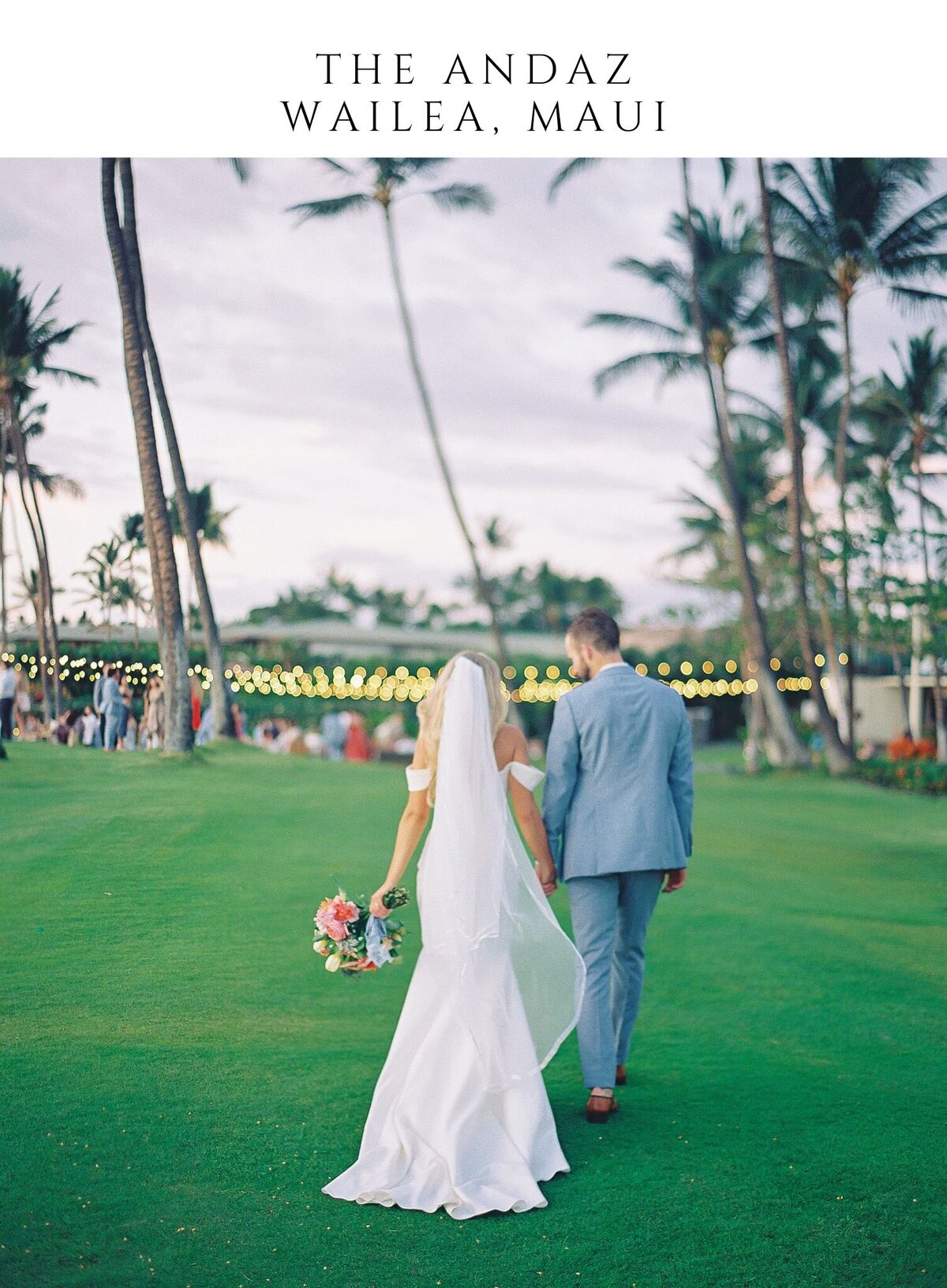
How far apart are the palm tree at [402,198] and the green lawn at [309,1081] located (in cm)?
197

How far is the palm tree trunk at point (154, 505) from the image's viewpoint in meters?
4.84

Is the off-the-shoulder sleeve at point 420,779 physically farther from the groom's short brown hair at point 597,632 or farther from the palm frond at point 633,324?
the palm frond at point 633,324

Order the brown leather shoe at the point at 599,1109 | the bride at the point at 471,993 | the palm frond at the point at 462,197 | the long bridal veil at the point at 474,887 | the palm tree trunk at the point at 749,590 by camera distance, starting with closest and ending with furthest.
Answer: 1. the bride at the point at 471,993
2. the long bridal veil at the point at 474,887
3. the brown leather shoe at the point at 599,1109
4. the palm frond at the point at 462,197
5. the palm tree trunk at the point at 749,590

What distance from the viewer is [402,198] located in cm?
605

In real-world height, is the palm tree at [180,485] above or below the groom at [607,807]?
above

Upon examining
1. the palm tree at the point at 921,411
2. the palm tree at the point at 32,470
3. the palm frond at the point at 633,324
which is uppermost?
the palm frond at the point at 633,324

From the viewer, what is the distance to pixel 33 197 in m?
4.79

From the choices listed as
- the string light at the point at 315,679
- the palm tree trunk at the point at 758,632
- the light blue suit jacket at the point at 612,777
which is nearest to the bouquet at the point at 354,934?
the light blue suit jacket at the point at 612,777

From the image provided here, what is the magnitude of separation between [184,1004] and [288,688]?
177cm

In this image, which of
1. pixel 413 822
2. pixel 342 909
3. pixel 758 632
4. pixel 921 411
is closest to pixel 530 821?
pixel 413 822

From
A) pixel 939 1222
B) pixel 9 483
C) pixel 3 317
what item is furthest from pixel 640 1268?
pixel 3 317

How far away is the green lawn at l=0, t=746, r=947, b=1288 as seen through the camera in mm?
3131
